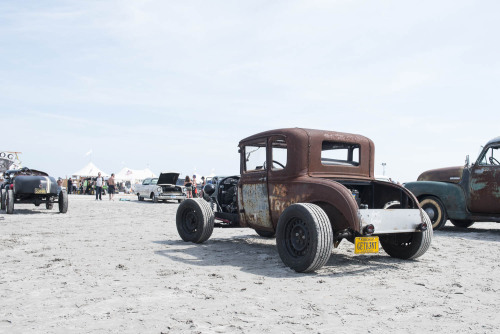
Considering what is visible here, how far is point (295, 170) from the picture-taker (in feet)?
18.8

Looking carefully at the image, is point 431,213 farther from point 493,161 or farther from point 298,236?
point 298,236

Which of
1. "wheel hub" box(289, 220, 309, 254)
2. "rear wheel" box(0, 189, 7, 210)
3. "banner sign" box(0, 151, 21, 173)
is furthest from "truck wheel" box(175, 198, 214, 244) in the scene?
"banner sign" box(0, 151, 21, 173)

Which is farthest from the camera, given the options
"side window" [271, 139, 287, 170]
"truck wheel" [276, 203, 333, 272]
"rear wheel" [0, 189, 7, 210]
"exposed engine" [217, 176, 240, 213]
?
"rear wheel" [0, 189, 7, 210]

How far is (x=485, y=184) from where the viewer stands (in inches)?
372

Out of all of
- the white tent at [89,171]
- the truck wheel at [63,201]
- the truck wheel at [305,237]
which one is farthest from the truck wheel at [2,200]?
the white tent at [89,171]

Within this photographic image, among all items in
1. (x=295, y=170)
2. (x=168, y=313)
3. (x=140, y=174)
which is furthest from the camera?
(x=140, y=174)

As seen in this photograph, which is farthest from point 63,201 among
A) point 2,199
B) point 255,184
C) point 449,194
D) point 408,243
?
point 449,194

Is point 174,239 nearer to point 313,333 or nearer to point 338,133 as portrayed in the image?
point 338,133

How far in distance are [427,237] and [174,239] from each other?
4.50 meters

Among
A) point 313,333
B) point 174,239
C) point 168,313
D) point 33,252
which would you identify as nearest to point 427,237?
point 313,333

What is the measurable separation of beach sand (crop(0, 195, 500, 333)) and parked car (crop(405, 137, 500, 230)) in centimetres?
257

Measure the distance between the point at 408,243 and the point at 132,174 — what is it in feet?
152

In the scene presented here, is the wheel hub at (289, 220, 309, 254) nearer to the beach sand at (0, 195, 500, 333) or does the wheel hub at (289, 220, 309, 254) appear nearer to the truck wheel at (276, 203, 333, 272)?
the truck wheel at (276, 203, 333, 272)

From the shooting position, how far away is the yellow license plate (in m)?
5.04
